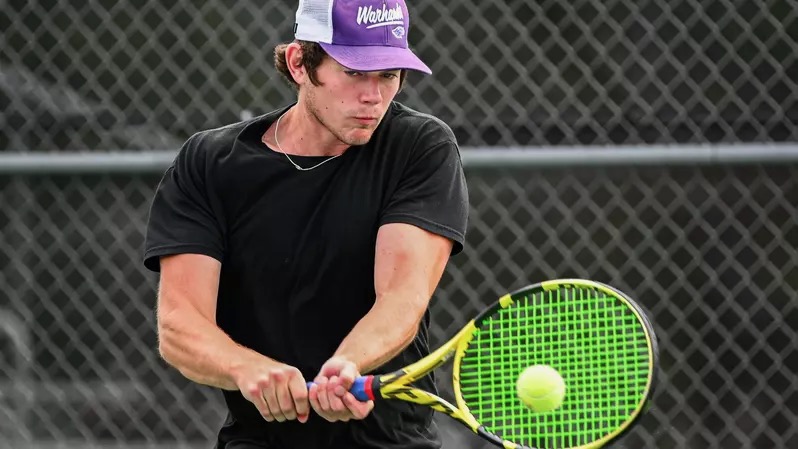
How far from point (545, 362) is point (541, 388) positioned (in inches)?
2.8

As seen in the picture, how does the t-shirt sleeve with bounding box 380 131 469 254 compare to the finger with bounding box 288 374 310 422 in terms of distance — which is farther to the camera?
the t-shirt sleeve with bounding box 380 131 469 254

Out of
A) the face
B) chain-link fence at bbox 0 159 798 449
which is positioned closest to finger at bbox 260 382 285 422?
the face

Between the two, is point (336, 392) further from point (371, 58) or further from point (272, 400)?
point (371, 58)

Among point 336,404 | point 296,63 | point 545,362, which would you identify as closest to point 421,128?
point 296,63

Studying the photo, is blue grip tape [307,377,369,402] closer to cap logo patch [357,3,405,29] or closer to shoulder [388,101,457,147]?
shoulder [388,101,457,147]

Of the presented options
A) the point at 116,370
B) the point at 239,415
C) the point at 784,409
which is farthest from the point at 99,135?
the point at 784,409

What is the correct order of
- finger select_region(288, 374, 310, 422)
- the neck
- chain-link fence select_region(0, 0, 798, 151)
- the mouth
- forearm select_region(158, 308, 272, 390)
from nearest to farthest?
finger select_region(288, 374, 310, 422)
forearm select_region(158, 308, 272, 390)
the mouth
the neck
chain-link fence select_region(0, 0, 798, 151)

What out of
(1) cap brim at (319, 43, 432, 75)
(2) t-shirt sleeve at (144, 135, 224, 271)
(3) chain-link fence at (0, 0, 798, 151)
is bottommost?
(3) chain-link fence at (0, 0, 798, 151)

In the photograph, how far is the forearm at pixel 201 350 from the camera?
271 cm

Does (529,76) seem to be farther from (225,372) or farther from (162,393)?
(225,372)

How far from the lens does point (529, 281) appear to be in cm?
479

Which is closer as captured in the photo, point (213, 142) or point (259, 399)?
point (259, 399)

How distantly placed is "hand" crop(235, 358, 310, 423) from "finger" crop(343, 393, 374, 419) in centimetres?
8

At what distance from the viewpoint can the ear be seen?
2.97 m
